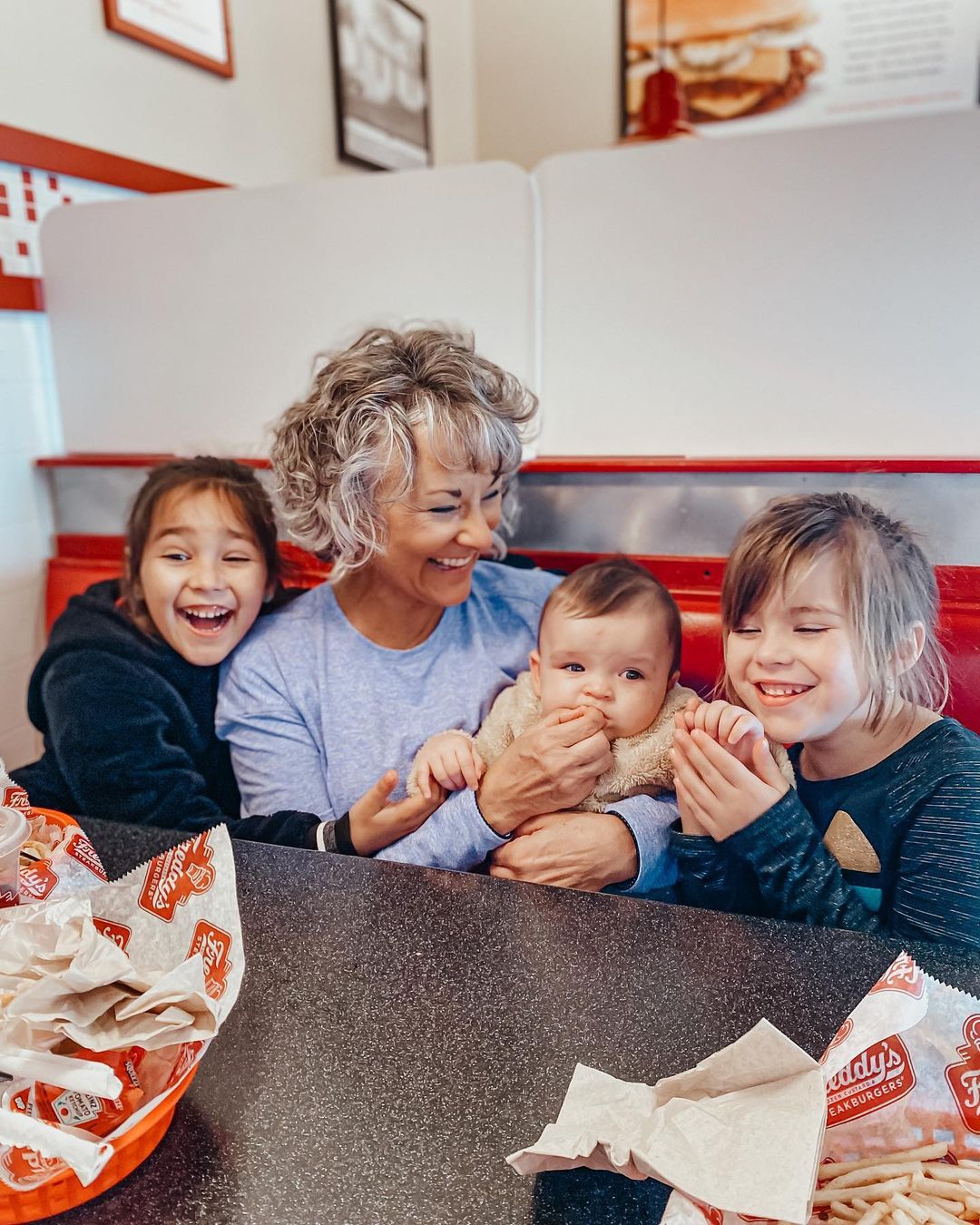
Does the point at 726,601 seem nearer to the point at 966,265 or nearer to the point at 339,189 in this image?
the point at 966,265

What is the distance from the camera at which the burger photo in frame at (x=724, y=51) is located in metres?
3.62

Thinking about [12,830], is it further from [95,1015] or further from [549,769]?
[549,769]

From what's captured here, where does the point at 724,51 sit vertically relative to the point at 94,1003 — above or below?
above

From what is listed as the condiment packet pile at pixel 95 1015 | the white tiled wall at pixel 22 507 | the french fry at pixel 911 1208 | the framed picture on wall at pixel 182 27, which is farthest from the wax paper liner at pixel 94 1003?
the framed picture on wall at pixel 182 27

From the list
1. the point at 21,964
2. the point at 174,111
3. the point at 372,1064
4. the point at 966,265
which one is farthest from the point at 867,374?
the point at 174,111

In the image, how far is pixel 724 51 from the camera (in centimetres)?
367

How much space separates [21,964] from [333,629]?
75 centimetres

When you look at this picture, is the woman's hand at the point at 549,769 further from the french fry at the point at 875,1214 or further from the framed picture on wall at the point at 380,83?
the framed picture on wall at the point at 380,83

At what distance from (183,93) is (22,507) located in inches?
46.9

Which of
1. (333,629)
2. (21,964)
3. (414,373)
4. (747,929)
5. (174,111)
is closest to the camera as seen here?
(21,964)

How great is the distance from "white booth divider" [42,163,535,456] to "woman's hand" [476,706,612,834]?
0.62 metres

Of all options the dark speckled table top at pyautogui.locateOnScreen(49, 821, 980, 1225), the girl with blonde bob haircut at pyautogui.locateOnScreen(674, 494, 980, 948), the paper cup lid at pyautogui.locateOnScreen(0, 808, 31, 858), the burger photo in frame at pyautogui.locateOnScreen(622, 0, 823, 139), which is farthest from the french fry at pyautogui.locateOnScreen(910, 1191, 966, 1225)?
the burger photo in frame at pyautogui.locateOnScreen(622, 0, 823, 139)

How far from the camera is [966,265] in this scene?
1284 mm

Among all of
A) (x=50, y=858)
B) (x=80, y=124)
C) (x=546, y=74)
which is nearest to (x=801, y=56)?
(x=546, y=74)
